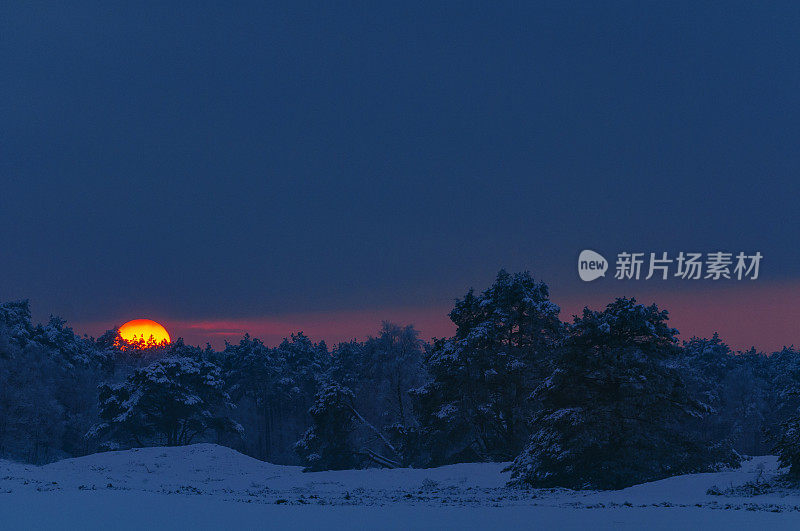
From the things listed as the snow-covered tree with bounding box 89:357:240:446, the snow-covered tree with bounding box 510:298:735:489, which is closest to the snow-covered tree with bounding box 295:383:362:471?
the snow-covered tree with bounding box 89:357:240:446

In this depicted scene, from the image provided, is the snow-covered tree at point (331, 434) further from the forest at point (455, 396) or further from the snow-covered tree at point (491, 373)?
the snow-covered tree at point (491, 373)

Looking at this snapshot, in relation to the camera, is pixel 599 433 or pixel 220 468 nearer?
pixel 599 433

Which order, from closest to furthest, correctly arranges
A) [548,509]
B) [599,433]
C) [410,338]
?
[548,509]
[599,433]
[410,338]

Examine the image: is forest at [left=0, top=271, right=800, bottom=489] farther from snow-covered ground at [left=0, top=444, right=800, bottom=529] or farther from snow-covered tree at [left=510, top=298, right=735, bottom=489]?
snow-covered ground at [left=0, top=444, right=800, bottom=529]

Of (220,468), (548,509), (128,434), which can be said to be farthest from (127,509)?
(128,434)

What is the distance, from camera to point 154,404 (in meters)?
57.9

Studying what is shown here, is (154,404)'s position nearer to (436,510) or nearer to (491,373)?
(491,373)

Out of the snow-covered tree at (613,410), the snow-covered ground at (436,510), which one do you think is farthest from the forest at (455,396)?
the snow-covered ground at (436,510)

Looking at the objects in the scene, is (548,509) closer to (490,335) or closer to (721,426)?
(490,335)

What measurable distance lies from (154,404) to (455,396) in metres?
27.7

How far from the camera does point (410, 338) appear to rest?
57156 millimetres

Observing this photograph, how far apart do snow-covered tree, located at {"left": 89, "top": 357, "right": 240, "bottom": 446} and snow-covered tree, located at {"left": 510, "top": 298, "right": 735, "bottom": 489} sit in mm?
37843

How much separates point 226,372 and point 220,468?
184 feet

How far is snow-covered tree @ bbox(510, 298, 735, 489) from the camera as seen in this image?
25656mm
